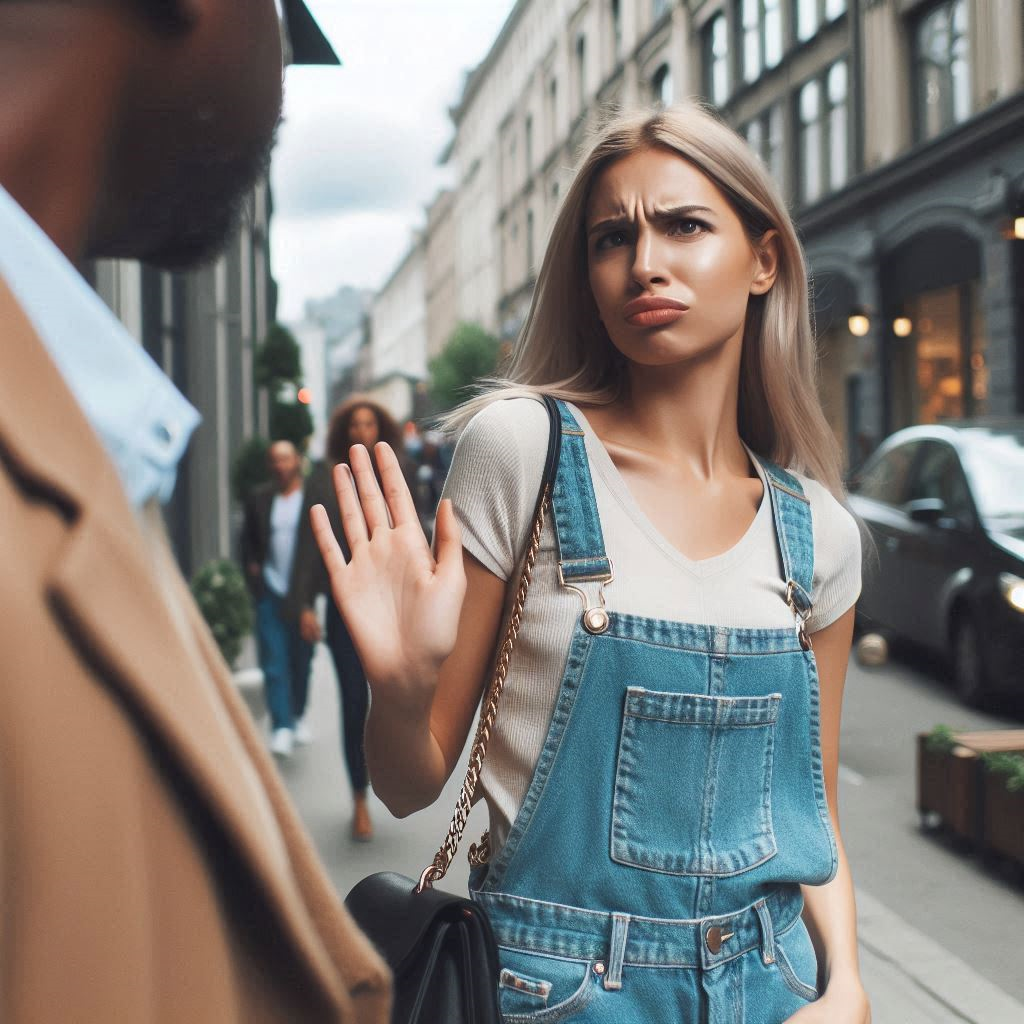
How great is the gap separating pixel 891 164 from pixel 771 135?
5.76 meters

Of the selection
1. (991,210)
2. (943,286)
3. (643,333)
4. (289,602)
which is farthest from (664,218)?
(943,286)

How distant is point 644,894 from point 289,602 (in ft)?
18.5

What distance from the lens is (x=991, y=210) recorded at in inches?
696

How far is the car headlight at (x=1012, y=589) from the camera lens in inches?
297

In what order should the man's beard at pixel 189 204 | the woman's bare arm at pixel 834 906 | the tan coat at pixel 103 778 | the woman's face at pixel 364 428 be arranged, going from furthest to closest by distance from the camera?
the woman's face at pixel 364 428 → the woman's bare arm at pixel 834 906 → the man's beard at pixel 189 204 → the tan coat at pixel 103 778

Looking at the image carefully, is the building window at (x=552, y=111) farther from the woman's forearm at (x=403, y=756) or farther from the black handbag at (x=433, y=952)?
the black handbag at (x=433, y=952)

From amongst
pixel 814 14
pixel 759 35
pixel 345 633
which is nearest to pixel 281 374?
pixel 345 633

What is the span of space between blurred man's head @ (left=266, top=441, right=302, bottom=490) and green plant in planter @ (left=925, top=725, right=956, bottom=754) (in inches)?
156

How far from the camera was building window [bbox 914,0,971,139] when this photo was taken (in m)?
19.2

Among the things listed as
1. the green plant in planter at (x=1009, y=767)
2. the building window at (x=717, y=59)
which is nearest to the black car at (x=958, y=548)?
the green plant in planter at (x=1009, y=767)

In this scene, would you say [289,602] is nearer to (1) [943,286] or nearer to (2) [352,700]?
(2) [352,700]

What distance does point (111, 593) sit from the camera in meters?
0.61

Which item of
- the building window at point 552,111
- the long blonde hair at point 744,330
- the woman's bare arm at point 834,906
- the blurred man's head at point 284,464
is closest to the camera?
the woman's bare arm at point 834,906

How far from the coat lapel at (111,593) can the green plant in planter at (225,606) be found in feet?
26.9
